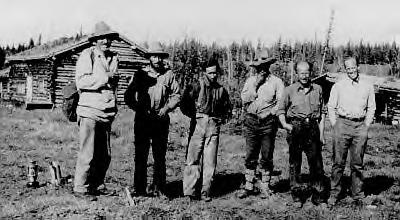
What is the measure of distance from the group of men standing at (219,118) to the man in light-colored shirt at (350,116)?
15 millimetres

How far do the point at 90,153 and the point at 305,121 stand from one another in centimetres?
322

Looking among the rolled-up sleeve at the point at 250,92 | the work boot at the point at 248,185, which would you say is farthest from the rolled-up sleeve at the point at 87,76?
the work boot at the point at 248,185

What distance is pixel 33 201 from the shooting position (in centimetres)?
659

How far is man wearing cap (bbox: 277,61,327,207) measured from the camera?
6.85 metres

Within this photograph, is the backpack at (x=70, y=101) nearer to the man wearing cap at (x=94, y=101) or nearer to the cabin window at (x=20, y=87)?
the man wearing cap at (x=94, y=101)

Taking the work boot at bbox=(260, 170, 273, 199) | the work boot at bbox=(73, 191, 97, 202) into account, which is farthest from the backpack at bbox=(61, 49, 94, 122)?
the work boot at bbox=(260, 170, 273, 199)

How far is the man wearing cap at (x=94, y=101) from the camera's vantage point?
250 inches

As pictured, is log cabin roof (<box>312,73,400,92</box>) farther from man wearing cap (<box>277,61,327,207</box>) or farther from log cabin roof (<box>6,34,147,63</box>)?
man wearing cap (<box>277,61,327,207</box>)

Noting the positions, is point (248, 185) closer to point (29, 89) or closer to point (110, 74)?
point (110, 74)

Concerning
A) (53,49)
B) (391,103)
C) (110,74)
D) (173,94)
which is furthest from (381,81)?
(110,74)

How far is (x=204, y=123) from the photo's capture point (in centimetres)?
709

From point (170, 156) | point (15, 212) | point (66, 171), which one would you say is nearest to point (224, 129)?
point (170, 156)

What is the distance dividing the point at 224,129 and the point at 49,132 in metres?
→ 7.53

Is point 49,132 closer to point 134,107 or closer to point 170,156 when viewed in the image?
point 170,156
